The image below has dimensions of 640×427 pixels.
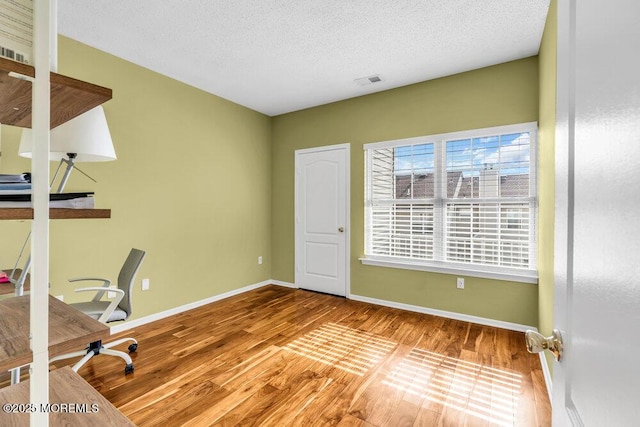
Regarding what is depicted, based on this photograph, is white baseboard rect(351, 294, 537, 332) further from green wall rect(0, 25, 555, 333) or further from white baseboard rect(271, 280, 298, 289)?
white baseboard rect(271, 280, 298, 289)

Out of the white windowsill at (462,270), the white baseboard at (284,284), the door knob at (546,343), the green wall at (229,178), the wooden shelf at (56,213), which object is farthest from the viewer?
the white baseboard at (284,284)

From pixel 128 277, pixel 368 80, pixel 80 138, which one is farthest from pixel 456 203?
pixel 80 138

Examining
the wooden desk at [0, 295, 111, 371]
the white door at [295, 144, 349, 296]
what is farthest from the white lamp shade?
the white door at [295, 144, 349, 296]

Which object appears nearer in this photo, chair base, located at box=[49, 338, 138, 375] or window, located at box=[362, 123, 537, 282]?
chair base, located at box=[49, 338, 138, 375]

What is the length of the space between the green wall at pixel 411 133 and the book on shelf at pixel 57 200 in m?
3.39

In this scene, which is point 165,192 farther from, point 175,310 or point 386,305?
point 386,305

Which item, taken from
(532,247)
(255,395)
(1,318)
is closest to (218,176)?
(255,395)

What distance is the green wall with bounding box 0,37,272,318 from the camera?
2711 mm

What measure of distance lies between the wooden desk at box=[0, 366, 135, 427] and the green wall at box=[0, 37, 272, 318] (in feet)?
7.15

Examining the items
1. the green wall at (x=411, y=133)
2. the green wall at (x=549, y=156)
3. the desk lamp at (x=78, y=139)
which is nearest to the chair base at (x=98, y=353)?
the desk lamp at (x=78, y=139)

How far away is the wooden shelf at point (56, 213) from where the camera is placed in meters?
0.58

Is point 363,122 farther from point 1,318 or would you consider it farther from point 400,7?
point 1,318

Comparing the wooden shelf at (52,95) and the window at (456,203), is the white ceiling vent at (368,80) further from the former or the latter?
the wooden shelf at (52,95)

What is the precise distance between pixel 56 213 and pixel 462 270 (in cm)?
339
